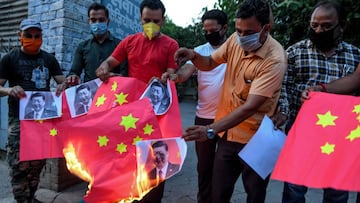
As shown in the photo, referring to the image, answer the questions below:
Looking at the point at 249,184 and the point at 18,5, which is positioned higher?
the point at 18,5

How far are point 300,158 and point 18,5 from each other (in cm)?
447

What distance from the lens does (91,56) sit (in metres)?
3.36

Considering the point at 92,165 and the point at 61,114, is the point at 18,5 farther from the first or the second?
the point at 92,165

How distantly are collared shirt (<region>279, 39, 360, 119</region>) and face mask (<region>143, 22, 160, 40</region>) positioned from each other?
1077mm

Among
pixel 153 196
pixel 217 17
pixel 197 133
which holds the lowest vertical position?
pixel 153 196

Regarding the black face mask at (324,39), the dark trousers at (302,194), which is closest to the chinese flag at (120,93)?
the dark trousers at (302,194)

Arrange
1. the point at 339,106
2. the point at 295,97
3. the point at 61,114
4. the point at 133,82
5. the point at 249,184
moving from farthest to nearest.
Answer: the point at 61,114
the point at 133,82
the point at 295,97
the point at 249,184
the point at 339,106

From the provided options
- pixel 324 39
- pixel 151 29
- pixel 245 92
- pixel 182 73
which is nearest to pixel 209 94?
pixel 182 73

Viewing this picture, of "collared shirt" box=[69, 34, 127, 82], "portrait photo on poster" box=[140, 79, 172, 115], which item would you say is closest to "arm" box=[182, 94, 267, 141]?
"portrait photo on poster" box=[140, 79, 172, 115]

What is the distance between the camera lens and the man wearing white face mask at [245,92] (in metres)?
2.25

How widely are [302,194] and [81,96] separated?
199 centimetres

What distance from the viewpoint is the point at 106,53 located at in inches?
132

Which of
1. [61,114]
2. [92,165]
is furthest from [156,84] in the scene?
[61,114]

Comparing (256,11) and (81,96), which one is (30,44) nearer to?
(81,96)
